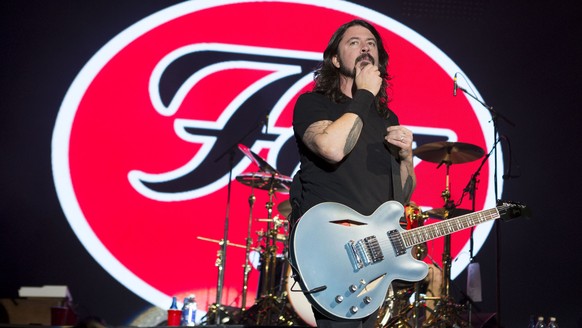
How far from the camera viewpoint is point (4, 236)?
6.46 metres

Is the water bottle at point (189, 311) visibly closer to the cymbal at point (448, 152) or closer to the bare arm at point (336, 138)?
the cymbal at point (448, 152)

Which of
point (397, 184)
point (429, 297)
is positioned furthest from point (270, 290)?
point (397, 184)

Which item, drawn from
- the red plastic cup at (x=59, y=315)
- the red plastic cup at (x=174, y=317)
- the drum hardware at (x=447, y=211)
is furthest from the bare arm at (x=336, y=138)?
the red plastic cup at (x=174, y=317)

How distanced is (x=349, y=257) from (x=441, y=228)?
0.55m

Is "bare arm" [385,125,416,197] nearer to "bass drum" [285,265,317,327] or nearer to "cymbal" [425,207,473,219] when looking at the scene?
"cymbal" [425,207,473,219]

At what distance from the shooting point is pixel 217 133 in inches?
269

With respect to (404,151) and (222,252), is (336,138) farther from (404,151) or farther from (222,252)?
(222,252)

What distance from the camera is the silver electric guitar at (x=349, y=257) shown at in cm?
253

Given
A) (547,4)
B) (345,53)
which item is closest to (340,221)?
(345,53)

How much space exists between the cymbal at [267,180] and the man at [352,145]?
3019mm

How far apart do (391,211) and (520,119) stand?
501 cm

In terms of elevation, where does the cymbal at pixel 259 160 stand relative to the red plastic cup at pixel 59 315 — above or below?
above

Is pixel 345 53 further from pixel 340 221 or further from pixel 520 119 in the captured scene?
pixel 520 119

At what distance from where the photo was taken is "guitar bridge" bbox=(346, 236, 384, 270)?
2.60 meters
